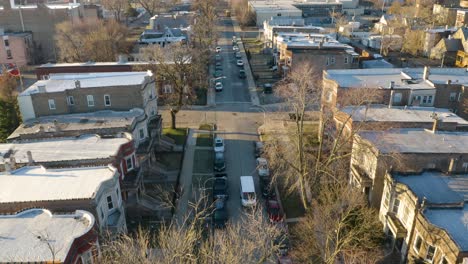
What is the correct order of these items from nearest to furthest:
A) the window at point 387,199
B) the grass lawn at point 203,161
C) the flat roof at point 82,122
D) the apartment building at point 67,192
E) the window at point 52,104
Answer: the apartment building at point 67,192
the window at point 387,199
the flat roof at point 82,122
the window at point 52,104
the grass lawn at point 203,161

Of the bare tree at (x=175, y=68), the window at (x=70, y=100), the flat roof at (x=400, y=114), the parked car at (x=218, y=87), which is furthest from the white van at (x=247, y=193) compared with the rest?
the parked car at (x=218, y=87)

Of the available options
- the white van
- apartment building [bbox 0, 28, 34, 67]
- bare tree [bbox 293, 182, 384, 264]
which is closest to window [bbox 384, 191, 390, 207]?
bare tree [bbox 293, 182, 384, 264]

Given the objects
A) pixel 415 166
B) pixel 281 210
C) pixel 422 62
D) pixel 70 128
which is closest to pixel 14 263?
pixel 70 128

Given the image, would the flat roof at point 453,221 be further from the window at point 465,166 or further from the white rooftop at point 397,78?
the white rooftop at point 397,78

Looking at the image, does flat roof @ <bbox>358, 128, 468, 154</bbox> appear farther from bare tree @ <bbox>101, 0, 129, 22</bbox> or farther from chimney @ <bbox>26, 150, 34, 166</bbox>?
bare tree @ <bbox>101, 0, 129, 22</bbox>

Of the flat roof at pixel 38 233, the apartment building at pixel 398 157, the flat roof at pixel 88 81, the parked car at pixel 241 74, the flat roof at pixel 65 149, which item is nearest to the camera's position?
the flat roof at pixel 38 233

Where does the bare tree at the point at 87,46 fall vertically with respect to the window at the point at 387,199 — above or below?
above

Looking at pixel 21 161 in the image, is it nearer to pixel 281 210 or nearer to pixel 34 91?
pixel 34 91
